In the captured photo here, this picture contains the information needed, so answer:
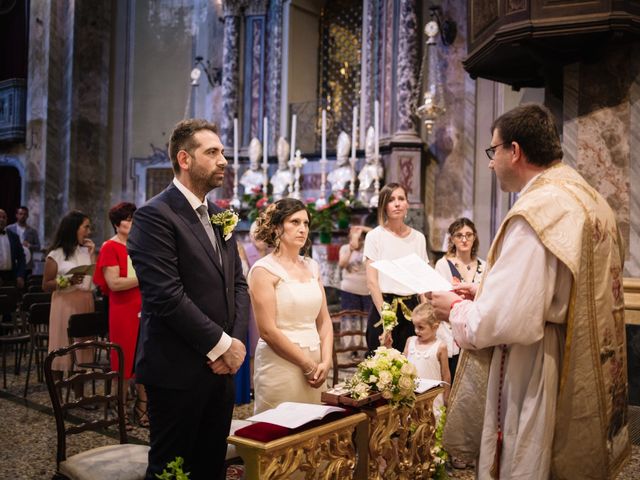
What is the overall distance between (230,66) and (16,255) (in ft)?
15.1

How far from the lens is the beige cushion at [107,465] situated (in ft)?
8.36

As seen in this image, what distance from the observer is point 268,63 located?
35.3 feet

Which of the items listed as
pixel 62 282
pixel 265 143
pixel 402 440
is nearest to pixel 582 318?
pixel 402 440

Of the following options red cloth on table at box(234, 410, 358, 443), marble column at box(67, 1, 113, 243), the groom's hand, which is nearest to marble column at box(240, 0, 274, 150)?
marble column at box(67, 1, 113, 243)

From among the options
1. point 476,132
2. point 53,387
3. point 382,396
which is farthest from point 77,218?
point 476,132

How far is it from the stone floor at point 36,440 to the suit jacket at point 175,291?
1.44 metres

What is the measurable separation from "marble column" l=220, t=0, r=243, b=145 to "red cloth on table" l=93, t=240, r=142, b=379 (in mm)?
6122

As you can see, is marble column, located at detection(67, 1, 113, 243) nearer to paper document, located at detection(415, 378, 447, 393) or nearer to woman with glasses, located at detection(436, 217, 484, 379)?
woman with glasses, located at detection(436, 217, 484, 379)

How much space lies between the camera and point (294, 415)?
234cm

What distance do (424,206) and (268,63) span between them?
395cm

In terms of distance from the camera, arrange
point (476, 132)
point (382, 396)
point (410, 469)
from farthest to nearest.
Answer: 1. point (476, 132)
2. point (410, 469)
3. point (382, 396)

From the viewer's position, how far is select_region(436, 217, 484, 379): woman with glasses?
14.8 ft

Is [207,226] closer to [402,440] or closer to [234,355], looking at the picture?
[234,355]

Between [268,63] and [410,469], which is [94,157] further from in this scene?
[410,469]
